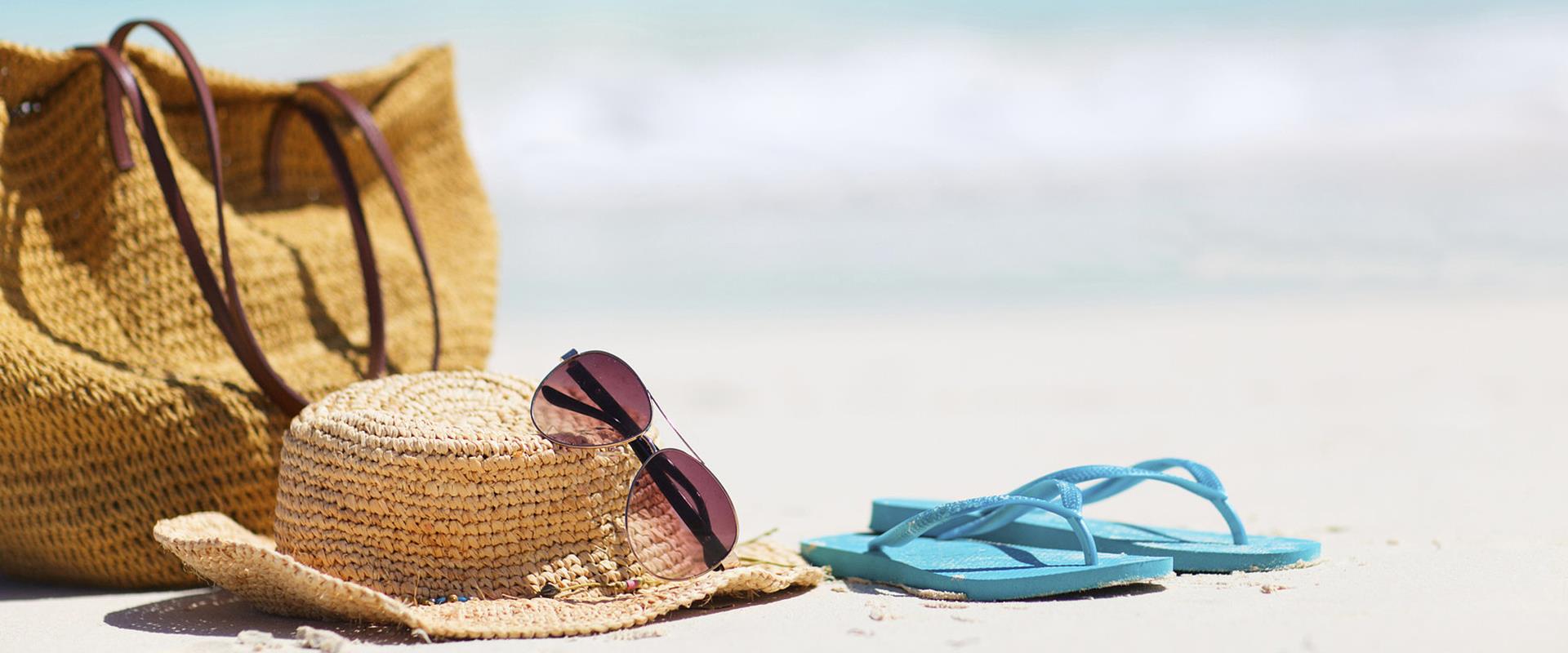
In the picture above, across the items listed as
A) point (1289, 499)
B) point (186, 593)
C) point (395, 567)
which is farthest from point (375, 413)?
point (1289, 499)

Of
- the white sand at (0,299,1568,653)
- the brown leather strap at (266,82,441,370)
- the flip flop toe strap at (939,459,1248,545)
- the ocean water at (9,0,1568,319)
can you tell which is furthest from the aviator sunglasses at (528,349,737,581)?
the ocean water at (9,0,1568,319)

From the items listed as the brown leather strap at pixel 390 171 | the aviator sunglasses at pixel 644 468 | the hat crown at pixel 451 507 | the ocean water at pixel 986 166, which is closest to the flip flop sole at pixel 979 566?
the aviator sunglasses at pixel 644 468

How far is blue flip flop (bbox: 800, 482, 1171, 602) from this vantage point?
76.0 inches

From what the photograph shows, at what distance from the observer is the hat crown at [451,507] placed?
1.97 m

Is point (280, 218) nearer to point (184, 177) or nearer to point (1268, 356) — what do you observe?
point (184, 177)

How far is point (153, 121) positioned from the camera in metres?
2.59

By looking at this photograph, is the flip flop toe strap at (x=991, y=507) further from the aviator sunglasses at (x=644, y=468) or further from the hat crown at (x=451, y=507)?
the hat crown at (x=451, y=507)

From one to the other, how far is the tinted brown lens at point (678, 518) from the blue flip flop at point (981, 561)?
301mm

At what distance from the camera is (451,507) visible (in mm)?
1970

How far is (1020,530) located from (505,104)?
14133mm

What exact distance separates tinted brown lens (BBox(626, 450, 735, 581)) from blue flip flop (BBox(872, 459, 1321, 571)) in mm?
416

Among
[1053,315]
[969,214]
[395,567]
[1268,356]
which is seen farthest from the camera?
[969,214]

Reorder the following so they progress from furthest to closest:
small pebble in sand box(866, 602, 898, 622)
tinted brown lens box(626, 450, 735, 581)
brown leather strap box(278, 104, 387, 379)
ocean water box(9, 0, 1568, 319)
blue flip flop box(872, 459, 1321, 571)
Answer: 1. ocean water box(9, 0, 1568, 319)
2. brown leather strap box(278, 104, 387, 379)
3. blue flip flop box(872, 459, 1321, 571)
4. tinted brown lens box(626, 450, 735, 581)
5. small pebble in sand box(866, 602, 898, 622)

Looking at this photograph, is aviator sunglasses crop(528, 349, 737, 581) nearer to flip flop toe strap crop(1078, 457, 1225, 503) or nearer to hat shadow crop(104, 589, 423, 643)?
hat shadow crop(104, 589, 423, 643)
